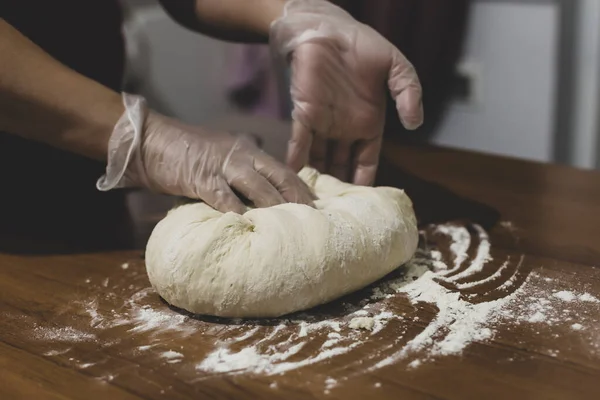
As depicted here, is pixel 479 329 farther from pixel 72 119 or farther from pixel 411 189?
pixel 72 119

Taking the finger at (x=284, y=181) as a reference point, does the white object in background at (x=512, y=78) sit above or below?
above

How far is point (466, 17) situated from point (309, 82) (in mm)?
941

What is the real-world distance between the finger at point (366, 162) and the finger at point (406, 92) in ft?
0.37

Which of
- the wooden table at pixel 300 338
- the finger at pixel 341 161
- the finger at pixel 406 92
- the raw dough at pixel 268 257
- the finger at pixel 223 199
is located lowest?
the wooden table at pixel 300 338

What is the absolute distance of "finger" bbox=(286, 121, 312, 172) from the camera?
121cm

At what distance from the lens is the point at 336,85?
1.22 metres

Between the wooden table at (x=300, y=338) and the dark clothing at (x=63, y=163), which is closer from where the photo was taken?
the wooden table at (x=300, y=338)

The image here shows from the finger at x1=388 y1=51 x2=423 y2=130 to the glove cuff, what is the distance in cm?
39

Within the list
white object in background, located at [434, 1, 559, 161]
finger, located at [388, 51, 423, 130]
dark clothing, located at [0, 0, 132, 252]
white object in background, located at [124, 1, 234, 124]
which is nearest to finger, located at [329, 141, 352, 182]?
finger, located at [388, 51, 423, 130]

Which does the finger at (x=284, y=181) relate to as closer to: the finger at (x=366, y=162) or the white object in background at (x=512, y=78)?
the finger at (x=366, y=162)

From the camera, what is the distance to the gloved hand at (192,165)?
3.41 ft

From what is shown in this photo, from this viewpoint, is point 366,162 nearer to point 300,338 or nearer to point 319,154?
point 319,154

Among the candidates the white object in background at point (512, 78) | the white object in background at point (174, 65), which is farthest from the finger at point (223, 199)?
the white object in background at point (174, 65)

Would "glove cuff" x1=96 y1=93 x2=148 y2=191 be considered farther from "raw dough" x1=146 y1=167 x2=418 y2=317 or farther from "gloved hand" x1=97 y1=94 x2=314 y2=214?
"raw dough" x1=146 y1=167 x2=418 y2=317
